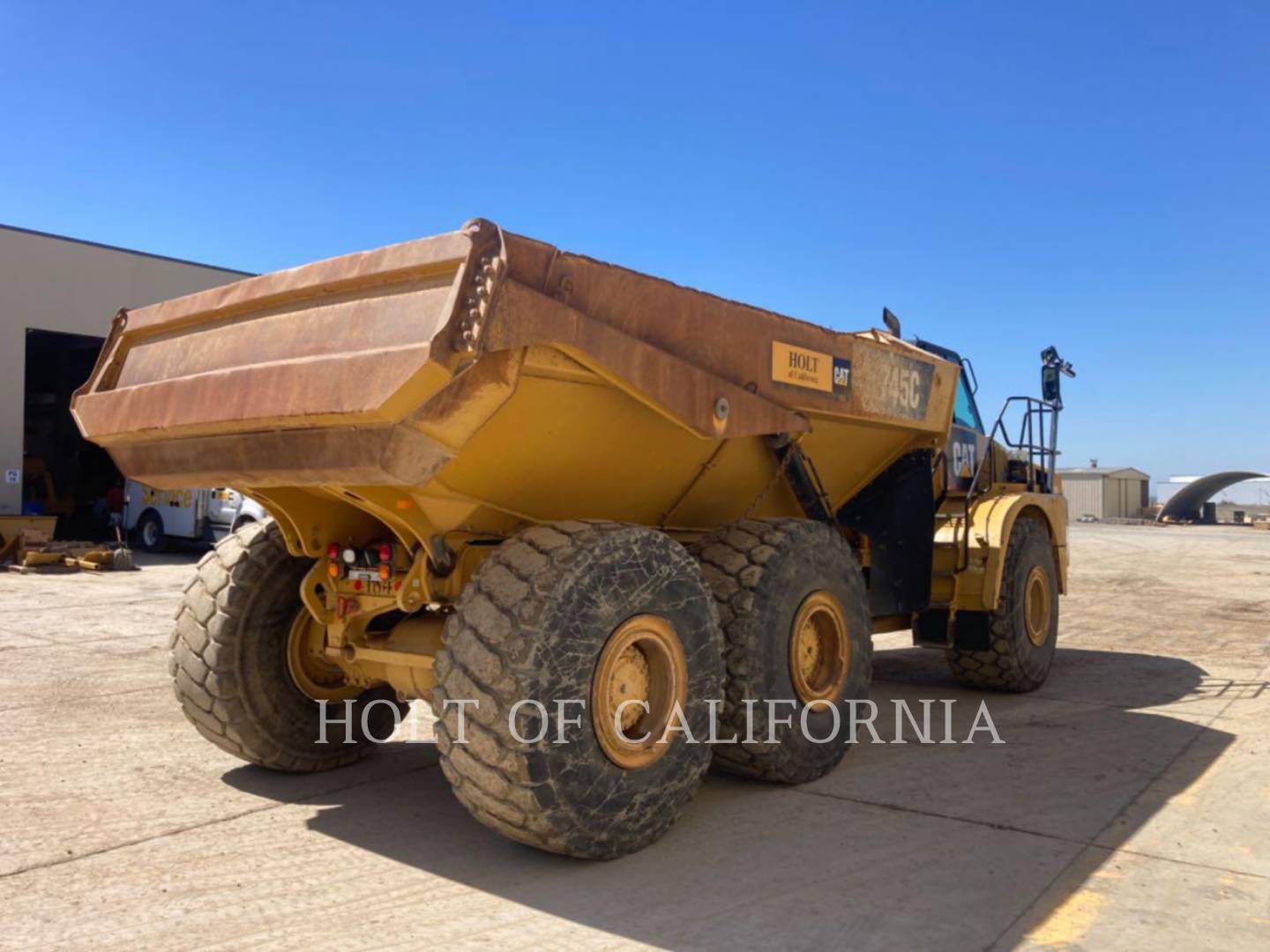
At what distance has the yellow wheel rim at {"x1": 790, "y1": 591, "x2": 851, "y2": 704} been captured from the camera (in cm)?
498

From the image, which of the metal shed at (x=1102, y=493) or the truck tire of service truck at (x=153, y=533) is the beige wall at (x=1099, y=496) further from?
the truck tire of service truck at (x=153, y=533)

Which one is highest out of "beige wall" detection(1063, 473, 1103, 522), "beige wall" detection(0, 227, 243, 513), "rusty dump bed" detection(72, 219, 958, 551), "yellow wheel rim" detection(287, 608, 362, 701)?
"beige wall" detection(0, 227, 243, 513)

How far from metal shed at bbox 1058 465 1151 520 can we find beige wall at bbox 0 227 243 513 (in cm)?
Result: 4298

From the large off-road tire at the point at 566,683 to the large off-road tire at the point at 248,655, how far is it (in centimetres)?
149

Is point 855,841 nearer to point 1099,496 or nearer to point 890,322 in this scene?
point 890,322

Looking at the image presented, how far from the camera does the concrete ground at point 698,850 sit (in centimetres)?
333

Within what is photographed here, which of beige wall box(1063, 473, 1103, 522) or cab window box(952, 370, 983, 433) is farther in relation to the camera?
beige wall box(1063, 473, 1103, 522)

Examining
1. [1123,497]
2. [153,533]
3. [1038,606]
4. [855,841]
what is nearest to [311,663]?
[855,841]

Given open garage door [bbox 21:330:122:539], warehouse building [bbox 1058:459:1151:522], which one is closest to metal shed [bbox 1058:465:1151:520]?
warehouse building [bbox 1058:459:1151:522]

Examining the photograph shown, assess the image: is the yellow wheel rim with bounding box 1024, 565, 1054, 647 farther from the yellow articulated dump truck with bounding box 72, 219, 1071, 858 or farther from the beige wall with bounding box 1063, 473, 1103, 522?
the beige wall with bounding box 1063, 473, 1103, 522

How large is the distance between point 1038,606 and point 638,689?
15.3 feet

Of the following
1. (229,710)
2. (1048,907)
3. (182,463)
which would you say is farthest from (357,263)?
(1048,907)

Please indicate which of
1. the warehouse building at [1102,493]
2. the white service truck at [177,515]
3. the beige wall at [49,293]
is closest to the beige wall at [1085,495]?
the warehouse building at [1102,493]

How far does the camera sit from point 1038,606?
25.2ft
